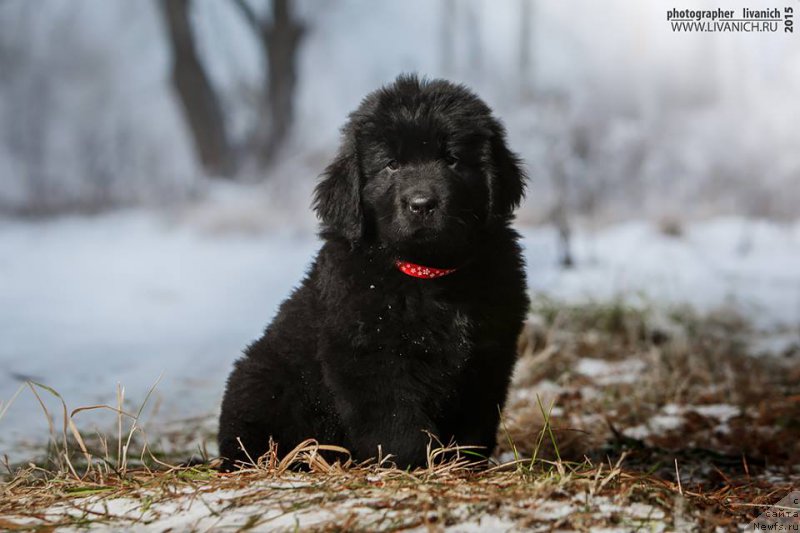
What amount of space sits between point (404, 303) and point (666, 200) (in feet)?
18.6

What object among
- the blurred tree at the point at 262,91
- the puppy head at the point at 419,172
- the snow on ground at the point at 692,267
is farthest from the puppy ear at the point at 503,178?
the blurred tree at the point at 262,91

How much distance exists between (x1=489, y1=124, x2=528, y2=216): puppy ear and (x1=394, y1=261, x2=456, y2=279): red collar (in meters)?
0.34

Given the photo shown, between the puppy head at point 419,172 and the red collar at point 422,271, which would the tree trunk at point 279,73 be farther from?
the red collar at point 422,271

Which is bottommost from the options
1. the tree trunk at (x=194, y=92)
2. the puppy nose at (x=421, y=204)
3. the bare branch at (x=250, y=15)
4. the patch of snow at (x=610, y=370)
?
the patch of snow at (x=610, y=370)

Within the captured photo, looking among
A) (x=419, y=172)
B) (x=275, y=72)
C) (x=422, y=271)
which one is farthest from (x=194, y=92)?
(x=422, y=271)

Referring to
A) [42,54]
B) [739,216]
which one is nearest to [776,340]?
[739,216]

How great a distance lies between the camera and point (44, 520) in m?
2.34

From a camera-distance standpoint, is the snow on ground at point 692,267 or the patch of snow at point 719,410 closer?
the patch of snow at point 719,410

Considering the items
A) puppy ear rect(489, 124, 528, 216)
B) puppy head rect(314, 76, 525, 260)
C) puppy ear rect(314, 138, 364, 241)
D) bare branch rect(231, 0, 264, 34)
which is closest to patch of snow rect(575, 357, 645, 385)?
puppy ear rect(489, 124, 528, 216)

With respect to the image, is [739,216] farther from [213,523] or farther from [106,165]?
[213,523]

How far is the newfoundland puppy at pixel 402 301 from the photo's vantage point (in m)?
2.91

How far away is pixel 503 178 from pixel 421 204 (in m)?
0.50

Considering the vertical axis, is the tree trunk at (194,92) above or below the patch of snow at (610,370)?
above

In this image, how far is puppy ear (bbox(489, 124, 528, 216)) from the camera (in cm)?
320
